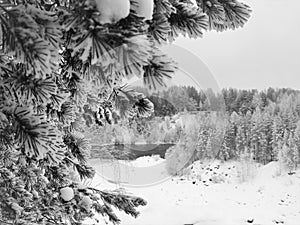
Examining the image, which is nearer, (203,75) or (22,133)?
(22,133)

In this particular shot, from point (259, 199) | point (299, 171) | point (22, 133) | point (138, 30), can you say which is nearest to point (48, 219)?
point (22, 133)

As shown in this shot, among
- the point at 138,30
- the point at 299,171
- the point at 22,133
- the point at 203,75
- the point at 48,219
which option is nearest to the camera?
the point at 138,30

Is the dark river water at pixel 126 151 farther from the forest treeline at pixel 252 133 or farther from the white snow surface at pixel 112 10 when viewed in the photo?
the white snow surface at pixel 112 10

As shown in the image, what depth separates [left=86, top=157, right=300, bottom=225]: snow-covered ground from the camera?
11023 millimetres

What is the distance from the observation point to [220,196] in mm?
15047

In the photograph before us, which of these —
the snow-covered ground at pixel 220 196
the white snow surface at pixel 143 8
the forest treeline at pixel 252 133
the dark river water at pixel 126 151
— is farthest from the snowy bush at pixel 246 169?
the white snow surface at pixel 143 8

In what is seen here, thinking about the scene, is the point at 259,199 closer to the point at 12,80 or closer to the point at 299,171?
the point at 299,171

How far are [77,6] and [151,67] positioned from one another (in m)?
0.16

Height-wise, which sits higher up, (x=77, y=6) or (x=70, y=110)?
(x=77, y=6)

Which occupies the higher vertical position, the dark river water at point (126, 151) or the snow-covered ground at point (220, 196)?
the dark river water at point (126, 151)

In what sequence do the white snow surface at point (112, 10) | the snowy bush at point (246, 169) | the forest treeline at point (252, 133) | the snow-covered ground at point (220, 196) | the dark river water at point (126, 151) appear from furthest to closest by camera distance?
1. the forest treeline at point (252, 133)
2. the snowy bush at point (246, 169)
3. the snow-covered ground at point (220, 196)
4. the dark river water at point (126, 151)
5. the white snow surface at point (112, 10)

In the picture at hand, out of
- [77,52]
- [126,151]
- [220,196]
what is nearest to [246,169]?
[220,196]

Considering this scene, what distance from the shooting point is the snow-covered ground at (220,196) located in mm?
11023

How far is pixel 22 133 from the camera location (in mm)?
682
